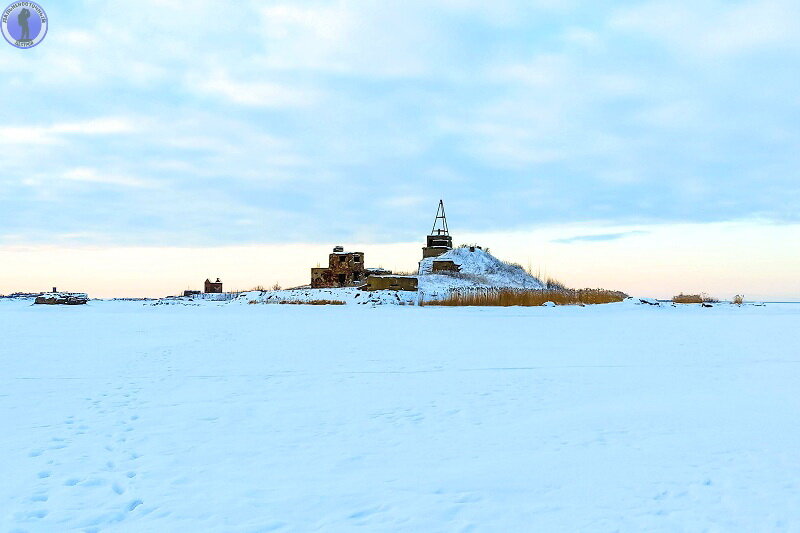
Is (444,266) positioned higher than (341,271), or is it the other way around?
(444,266)

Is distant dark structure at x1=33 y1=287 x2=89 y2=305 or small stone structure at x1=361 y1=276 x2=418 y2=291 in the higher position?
small stone structure at x1=361 y1=276 x2=418 y2=291

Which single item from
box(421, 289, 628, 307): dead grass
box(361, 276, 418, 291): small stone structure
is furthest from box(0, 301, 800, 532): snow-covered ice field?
box(361, 276, 418, 291): small stone structure

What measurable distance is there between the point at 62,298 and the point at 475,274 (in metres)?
17.7

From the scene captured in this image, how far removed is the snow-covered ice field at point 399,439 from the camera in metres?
3.45

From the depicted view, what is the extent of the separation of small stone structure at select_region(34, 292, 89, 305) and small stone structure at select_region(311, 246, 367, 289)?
33.5 feet

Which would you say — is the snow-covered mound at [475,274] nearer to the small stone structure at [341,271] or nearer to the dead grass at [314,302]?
the small stone structure at [341,271]

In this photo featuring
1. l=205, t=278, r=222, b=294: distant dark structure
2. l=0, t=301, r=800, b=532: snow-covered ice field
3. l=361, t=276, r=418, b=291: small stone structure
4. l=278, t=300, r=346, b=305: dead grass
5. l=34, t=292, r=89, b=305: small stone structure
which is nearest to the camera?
l=0, t=301, r=800, b=532: snow-covered ice field

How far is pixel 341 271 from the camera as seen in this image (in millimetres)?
30375

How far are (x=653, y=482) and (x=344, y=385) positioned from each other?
12.7 ft

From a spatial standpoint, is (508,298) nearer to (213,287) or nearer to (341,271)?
(341,271)

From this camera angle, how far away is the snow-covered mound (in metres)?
25.2

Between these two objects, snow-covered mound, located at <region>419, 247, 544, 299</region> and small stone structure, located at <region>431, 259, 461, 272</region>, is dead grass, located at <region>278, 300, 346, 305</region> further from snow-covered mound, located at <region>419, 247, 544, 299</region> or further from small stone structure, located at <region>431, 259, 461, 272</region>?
small stone structure, located at <region>431, 259, 461, 272</region>

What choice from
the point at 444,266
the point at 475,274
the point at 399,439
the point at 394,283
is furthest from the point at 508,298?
the point at 399,439

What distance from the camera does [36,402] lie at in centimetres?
612
